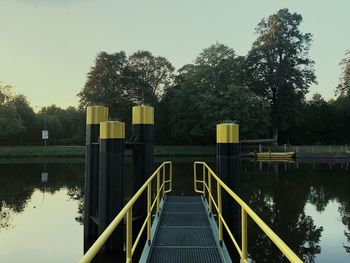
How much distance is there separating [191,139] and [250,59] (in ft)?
44.2

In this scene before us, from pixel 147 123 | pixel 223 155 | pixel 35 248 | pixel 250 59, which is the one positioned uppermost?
pixel 250 59

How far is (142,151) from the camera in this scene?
28.6ft

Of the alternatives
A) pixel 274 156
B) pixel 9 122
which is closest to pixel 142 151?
pixel 274 156

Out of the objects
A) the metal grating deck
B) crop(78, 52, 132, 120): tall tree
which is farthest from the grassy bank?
the metal grating deck

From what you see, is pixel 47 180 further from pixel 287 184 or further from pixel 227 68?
pixel 227 68

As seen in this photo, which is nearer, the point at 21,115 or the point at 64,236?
the point at 64,236

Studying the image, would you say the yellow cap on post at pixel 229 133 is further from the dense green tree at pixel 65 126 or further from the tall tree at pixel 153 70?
the dense green tree at pixel 65 126

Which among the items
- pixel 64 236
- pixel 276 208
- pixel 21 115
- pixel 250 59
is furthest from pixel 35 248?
pixel 21 115

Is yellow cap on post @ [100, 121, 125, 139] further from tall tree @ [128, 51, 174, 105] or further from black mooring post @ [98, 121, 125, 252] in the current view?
tall tree @ [128, 51, 174, 105]

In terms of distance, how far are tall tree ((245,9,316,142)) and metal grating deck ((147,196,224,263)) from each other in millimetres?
39464

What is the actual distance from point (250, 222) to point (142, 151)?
4282mm

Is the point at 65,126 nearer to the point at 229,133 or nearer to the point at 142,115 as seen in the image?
the point at 142,115

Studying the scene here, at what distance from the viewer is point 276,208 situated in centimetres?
1288

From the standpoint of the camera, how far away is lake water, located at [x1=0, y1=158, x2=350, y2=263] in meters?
8.57
